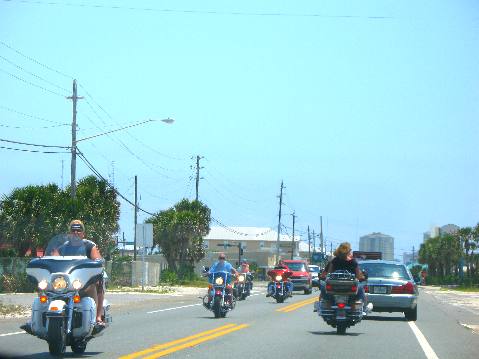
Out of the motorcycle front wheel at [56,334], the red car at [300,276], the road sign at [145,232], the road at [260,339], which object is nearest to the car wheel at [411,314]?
the road at [260,339]

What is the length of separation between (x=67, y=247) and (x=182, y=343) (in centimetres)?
342

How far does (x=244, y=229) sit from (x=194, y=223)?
3056 inches

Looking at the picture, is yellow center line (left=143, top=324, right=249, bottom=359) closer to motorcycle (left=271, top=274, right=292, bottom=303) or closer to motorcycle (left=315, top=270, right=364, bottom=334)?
motorcycle (left=315, top=270, right=364, bottom=334)

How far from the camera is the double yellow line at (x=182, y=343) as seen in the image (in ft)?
47.2

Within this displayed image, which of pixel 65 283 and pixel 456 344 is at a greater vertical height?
pixel 65 283

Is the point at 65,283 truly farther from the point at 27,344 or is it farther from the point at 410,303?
the point at 410,303

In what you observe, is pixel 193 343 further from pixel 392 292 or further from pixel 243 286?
pixel 243 286

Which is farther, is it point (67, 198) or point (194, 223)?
point (194, 223)

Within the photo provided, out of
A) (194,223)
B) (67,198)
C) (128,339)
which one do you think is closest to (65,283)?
(128,339)

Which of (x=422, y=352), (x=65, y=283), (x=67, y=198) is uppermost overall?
(x=67, y=198)

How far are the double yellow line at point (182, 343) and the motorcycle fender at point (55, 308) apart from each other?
1.53 metres

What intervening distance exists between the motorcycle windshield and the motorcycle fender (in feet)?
3.73

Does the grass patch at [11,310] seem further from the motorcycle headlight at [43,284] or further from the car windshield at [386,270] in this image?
the motorcycle headlight at [43,284]

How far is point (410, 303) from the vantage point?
2433cm
